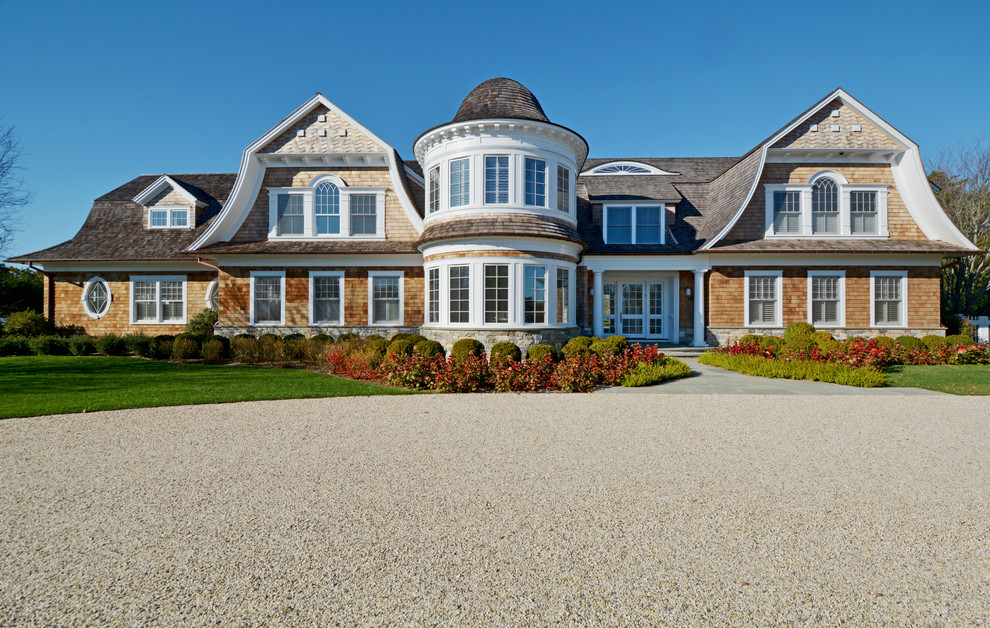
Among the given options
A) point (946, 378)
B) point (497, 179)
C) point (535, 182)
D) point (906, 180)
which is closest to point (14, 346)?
point (497, 179)

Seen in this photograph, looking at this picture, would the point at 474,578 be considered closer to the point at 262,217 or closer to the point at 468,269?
the point at 468,269

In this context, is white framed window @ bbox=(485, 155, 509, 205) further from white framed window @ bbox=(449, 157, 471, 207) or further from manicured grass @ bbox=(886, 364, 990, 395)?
manicured grass @ bbox=(886, 364, 990, 395)

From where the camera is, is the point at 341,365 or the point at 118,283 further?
the point at 118,283

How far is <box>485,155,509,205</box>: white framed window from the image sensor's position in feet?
47.5

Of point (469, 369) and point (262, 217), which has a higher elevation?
point (262, 217)

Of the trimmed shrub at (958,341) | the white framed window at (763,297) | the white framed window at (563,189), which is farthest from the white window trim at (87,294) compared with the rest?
the trimmed shrub at (958,341)

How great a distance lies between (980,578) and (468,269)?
12.2 metres

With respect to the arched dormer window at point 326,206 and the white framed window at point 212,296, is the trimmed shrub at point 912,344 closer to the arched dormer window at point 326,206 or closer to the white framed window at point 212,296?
Result: the arched dormer window at point 326,206

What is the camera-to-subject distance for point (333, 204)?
17.9 m

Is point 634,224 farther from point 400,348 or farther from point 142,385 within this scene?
point 142,385

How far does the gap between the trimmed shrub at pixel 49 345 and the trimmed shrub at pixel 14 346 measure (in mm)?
287

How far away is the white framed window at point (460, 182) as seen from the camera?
583 inches

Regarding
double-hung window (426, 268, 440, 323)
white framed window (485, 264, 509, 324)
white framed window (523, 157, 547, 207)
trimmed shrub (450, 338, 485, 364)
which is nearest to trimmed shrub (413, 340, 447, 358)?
trimmed shrub (450, 338, 485, 364)

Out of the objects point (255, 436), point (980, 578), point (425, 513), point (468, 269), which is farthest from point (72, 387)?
point (980, 578)
